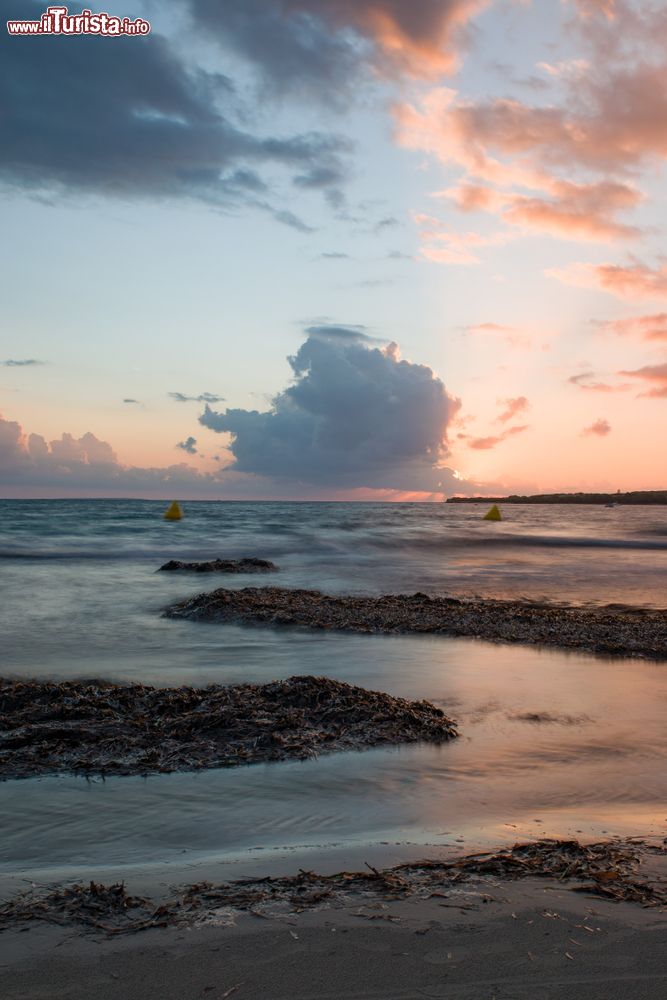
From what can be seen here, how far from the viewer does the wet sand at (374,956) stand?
2.53m

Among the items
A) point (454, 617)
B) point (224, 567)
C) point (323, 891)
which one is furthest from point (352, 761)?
point (224, 567)

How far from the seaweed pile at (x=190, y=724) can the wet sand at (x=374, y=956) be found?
8.20 feet

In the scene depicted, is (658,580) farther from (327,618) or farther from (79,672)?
(79,672)

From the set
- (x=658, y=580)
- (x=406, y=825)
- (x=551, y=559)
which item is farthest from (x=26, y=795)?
(x=551, y=559)

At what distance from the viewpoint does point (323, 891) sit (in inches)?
128

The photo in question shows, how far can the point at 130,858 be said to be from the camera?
3811 millimetres

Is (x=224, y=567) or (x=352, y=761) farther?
(x=224, y=567)

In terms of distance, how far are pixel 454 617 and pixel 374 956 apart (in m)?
9.90

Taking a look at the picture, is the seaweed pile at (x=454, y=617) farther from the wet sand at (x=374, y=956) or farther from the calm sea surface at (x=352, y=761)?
the wet sand at (x=374, y=956)

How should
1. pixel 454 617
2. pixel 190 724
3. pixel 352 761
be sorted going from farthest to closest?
pixel 454 617 < pixel 190 724 < pixel 352 761

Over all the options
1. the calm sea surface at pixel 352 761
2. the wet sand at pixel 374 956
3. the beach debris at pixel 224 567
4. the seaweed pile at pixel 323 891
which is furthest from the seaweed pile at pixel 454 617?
the wet sand at pixel 374 956

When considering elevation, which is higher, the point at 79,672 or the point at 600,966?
the point at 600,966

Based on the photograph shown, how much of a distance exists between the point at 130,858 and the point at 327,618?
337 inches

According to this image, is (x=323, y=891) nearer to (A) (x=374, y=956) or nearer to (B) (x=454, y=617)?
(A) (x=374, y=956)
